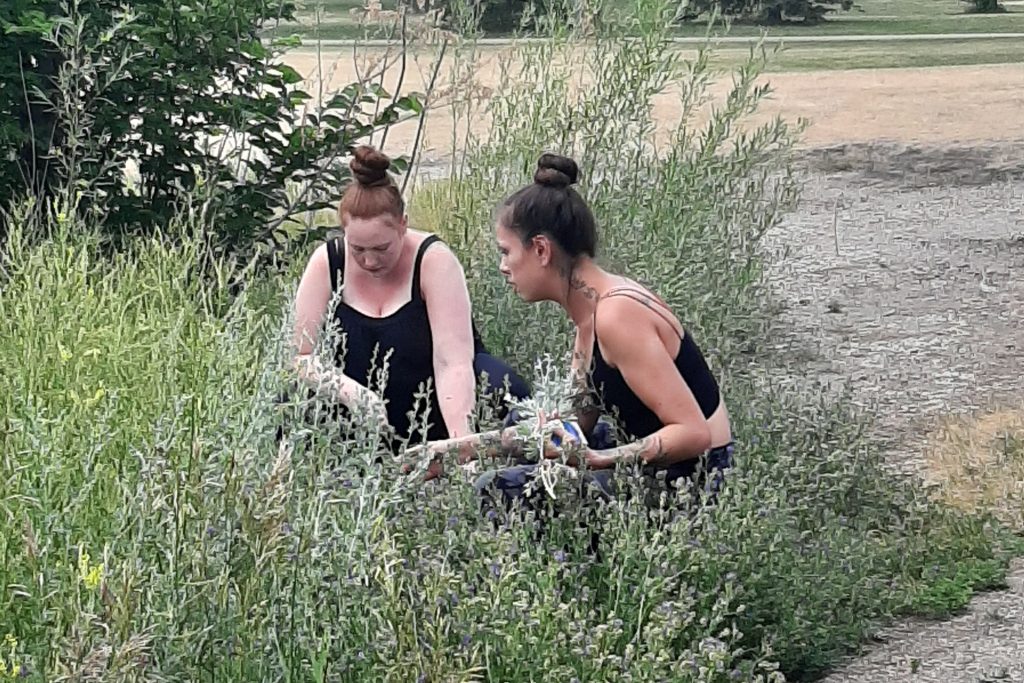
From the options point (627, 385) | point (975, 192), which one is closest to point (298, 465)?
point (627, 385)

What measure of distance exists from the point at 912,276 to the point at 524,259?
552cm

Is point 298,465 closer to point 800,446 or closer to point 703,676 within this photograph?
point 703,676

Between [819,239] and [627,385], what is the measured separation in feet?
21.6

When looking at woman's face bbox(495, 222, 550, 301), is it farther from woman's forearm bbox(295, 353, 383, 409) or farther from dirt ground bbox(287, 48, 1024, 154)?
dirt ground bbox(287, 48, 1024, 154)

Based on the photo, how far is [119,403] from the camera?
3.67 meters

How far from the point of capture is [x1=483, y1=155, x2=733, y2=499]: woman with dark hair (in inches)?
156

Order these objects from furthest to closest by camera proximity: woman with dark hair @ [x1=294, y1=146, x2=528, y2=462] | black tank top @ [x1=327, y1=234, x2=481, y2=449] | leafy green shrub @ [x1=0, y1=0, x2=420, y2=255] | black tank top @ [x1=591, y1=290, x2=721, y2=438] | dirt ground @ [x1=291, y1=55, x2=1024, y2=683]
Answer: leafy green shrub @ [x1=0, y1=0, x2=420, y2=255]
black tank top @ [x1=327, y1=234, x2=481, y2=449]
woman with dark hair @ [x1=294, y1=146, x2=528, y2=462]
dirt ground @ [x1=291, y1=55, x2=1024, y2=683]
black tank top @ [x1=591, y1=290, x2=721, y2=438]

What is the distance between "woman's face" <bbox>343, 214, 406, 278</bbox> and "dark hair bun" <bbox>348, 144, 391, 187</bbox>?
0.10m

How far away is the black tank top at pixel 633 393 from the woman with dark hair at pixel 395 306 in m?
0.48

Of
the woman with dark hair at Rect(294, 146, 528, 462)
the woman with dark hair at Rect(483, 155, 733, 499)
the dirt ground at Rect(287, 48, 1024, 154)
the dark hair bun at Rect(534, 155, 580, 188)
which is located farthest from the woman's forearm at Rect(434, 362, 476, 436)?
Answer: the dirt ground at Rect(287, 48, 1024, 154)

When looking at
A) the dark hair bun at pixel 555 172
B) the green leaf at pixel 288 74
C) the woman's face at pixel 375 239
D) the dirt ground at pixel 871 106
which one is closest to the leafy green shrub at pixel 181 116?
the green leaf at pixel 288 74

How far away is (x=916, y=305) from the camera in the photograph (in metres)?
8.42

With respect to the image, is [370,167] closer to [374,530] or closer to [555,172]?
[555,172]

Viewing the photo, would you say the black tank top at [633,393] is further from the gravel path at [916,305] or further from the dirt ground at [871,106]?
the dirt ground at [871,106]
